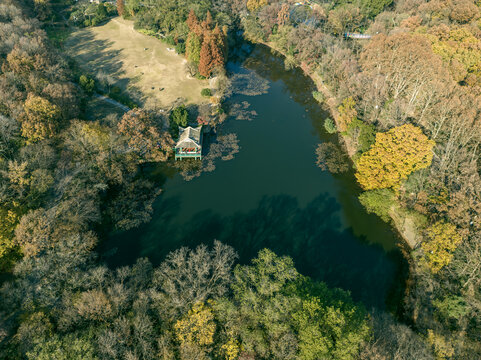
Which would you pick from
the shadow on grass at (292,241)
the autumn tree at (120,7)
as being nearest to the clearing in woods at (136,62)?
the autumn tree at (120,7)

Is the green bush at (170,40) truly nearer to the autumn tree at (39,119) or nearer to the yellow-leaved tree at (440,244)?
the autumn tree at (39,119)

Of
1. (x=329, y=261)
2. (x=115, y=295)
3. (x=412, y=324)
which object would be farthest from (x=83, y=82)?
(x=412, y=324)

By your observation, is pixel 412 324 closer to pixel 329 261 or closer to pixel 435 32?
pixel 329 261

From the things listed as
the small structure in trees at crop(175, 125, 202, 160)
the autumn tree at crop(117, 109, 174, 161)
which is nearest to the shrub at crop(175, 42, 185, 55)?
the autumn tree at crop(117, 109, 174, 161)

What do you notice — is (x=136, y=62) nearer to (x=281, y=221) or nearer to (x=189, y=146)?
(x=189, y=146)

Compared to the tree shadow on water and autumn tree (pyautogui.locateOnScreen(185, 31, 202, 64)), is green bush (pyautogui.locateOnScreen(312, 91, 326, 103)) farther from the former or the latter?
the tree shadow on water

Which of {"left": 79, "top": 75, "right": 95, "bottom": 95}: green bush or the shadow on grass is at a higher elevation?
{"left": 79, "top": 75, "right": 95, "bottom": 95}: green bush
